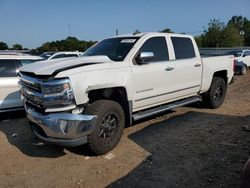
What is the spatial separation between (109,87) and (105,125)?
2.03 ft

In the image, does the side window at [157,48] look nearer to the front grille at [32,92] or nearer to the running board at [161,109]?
the running board at [161,109]

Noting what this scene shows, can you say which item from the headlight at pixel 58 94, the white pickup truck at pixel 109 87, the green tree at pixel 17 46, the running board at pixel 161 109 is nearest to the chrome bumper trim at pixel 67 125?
the white pickup truck at pixel 109 87

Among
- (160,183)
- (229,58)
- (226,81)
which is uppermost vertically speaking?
(229,58)

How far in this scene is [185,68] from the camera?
7.02 m

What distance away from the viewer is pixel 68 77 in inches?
182

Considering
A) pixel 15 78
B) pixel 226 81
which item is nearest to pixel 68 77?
pixel 15 78

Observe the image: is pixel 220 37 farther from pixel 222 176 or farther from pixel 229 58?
pixel 222 176

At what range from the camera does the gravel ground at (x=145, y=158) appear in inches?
171

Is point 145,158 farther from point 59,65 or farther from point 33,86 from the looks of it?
point 33,86

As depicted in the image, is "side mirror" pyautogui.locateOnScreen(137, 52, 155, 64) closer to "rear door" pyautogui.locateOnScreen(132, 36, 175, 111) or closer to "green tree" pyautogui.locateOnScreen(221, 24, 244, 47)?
"rear door" pyautogui.locateOnScreen(132, 36, 175, 111)

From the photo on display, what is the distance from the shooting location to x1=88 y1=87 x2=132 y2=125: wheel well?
526 cm

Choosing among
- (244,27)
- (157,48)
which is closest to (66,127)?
(157,48)

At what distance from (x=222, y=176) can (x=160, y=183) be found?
87 centimetres

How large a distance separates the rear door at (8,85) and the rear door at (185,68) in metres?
3.74
